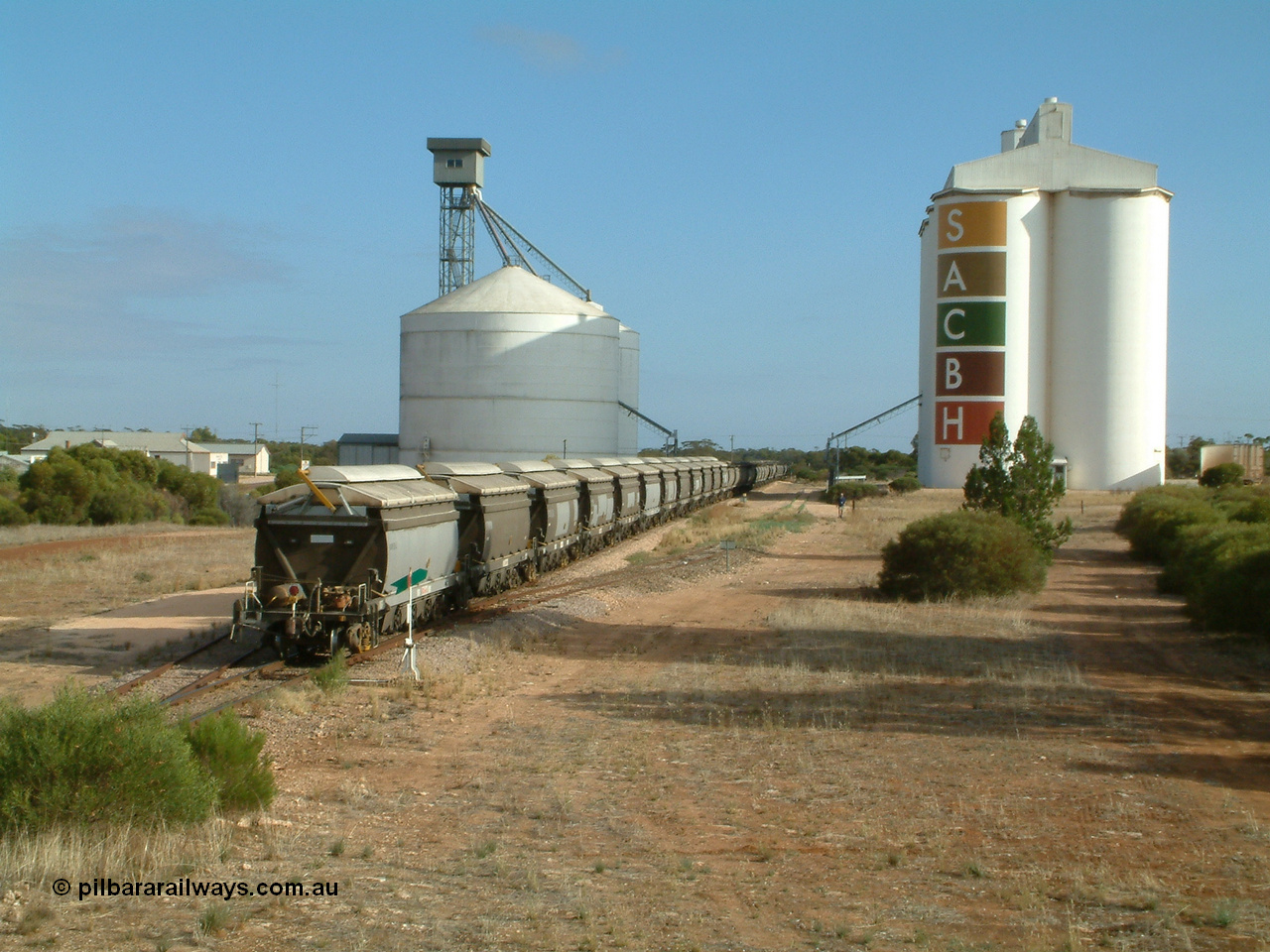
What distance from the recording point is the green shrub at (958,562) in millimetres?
27344

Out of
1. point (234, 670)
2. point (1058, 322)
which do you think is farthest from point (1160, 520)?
point (1058, 322)

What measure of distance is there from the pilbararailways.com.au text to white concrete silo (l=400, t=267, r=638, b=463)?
2292 inches

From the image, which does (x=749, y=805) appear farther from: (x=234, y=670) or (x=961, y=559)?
(x=961, y=559)

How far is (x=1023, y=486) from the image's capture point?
107 feet

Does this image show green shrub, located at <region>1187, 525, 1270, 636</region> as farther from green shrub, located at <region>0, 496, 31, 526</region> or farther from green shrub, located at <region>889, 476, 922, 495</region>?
green shrub, located at <region>889, 476, 922, 495</region>

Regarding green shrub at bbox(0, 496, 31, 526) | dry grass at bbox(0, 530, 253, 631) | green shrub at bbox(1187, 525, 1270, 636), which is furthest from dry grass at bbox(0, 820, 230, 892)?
green shrub at bbox(0, 496, 31, 526)

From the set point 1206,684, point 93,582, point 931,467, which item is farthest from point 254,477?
point 1206,684

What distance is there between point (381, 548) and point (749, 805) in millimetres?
9567

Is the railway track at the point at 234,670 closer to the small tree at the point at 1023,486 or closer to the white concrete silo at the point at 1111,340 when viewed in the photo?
the small tree at the point at 1023,486

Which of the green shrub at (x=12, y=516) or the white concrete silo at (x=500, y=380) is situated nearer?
the green shrub at (x=12, y=516)

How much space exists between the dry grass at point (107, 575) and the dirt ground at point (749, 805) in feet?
35.2

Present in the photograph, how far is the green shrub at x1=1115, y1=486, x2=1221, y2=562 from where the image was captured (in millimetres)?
35250

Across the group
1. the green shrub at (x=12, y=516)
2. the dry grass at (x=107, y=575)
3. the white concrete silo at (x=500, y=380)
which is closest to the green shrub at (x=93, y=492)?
the green shrub at (x=12, y=516)

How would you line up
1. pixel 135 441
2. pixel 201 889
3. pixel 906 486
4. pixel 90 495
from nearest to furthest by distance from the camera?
pixel 201 889, pixel 90 495, pixel 906 486, pixel 135 441
